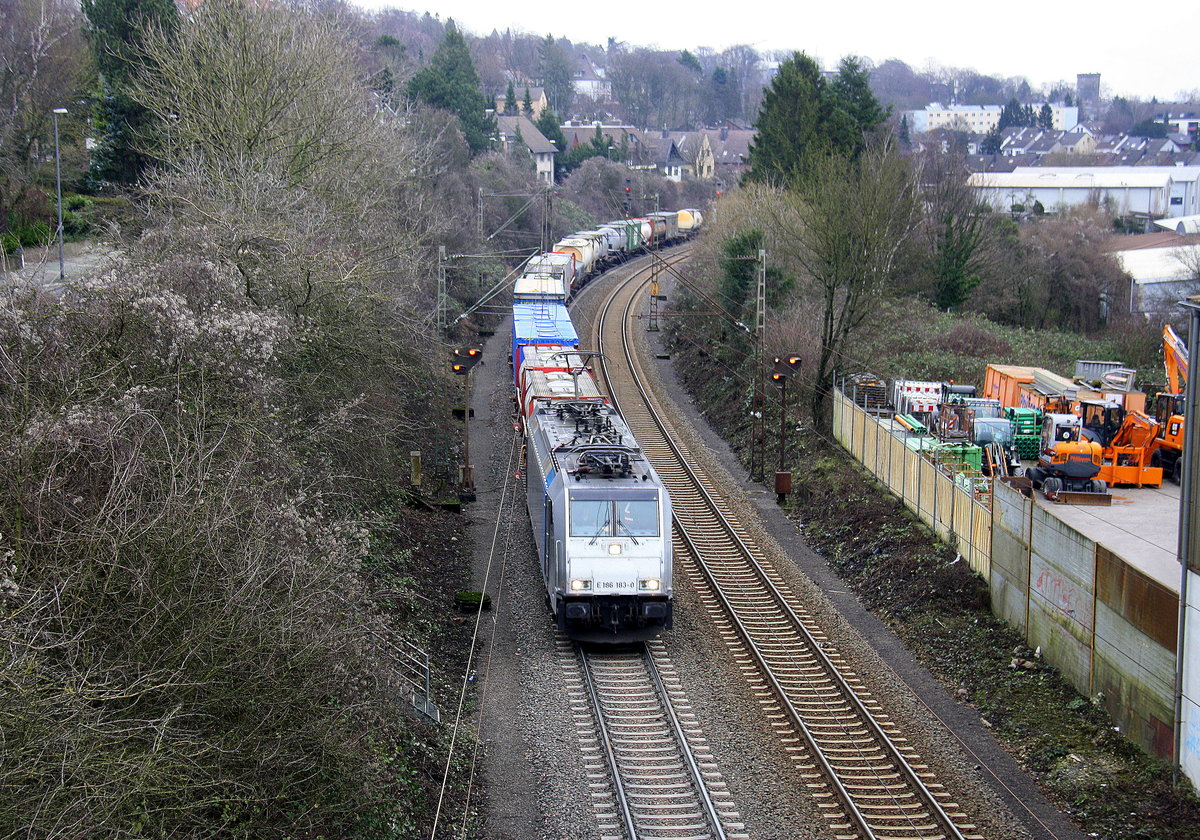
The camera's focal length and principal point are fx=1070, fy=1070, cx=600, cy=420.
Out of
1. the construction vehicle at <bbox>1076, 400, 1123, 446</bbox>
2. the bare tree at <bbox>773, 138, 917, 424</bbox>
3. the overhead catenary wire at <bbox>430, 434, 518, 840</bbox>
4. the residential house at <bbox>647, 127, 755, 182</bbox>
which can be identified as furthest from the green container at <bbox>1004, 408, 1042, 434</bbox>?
the residential house at <bbox>647, 127, 755, 182</bbox>

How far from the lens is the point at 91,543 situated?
357 inches

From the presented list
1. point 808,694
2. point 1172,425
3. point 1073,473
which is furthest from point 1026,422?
point 808,694

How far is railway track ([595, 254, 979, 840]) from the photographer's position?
41.2 feet

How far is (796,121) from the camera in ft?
178

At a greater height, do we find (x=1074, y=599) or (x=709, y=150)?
(x=709, y=150)

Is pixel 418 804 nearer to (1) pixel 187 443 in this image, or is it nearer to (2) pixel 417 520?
(1) pixel 187 443

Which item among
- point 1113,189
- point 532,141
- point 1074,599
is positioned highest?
point 532,141

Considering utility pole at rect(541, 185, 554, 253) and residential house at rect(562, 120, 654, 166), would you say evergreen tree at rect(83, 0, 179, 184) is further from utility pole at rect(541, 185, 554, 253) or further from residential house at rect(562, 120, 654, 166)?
residential house at rect(562, 120, 654, 166)

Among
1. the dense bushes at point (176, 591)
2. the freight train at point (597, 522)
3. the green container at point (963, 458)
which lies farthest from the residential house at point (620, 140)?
the dense bushes at point (176, 591)

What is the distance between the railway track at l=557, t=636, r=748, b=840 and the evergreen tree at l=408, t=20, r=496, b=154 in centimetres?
6346

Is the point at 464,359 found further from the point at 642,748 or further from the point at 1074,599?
the point at 1074,599

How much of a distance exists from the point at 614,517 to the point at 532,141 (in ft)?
284

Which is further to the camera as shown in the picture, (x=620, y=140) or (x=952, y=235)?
(x=620, y=140)

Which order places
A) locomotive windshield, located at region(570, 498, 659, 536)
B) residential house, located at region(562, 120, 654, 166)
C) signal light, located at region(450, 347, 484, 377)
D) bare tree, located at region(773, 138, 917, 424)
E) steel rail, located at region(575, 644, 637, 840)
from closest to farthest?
steel rail, located at region(575, 644, 637, 840) → locomotive windshield, located at region(570, 498, 659, 536) → signal light, located at region(450, 347, 484, 377) → bare tree, located at region(773, 138, 917, 424) → residential house, located at region(562, 120, 654, 166)
